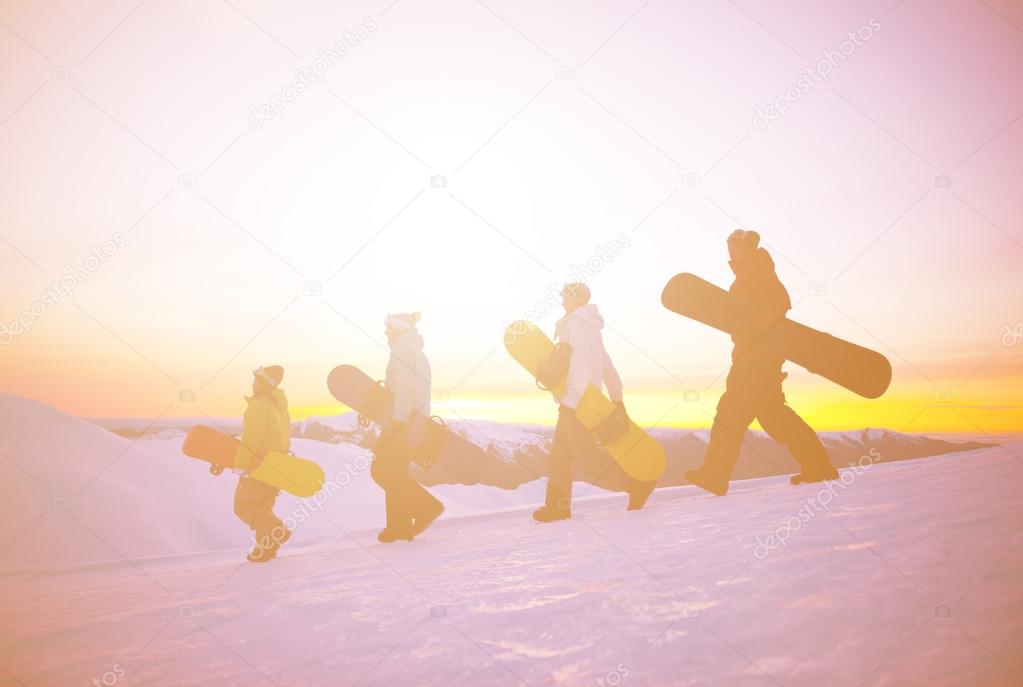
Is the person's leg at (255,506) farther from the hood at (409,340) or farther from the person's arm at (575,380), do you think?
the person's arm at (575,380)

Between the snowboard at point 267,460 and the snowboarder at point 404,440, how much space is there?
1242 millimetres

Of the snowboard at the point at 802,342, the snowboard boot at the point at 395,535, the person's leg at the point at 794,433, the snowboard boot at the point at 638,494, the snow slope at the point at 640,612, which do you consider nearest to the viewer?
the snow slope at the point at 640,612

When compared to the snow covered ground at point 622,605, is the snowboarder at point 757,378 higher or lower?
higher

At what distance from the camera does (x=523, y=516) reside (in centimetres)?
732

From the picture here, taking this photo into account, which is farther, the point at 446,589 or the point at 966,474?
the point at 966,474

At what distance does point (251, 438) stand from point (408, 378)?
6.68ft

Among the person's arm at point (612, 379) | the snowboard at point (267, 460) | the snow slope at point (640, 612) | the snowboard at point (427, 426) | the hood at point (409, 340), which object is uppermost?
the person's arm at point (612, 379)

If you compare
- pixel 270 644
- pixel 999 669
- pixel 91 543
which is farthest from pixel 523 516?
pixel 91 543

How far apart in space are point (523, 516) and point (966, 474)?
469 centimetres

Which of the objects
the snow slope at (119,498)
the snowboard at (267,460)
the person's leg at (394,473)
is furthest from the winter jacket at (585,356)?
the snow slope at (119,498)

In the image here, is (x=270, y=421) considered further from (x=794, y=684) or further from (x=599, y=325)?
(x=794, y=684)

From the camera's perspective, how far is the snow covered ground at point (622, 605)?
2180mm

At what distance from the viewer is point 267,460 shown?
22.0 feet

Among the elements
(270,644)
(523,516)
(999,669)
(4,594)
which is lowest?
(4,594)
